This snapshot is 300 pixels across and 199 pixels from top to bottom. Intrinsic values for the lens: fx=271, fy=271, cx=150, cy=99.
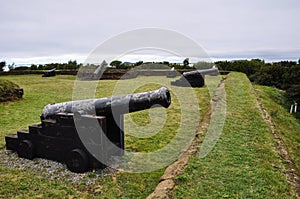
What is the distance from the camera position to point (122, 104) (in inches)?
146

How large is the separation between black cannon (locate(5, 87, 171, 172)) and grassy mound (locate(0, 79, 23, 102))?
604cm

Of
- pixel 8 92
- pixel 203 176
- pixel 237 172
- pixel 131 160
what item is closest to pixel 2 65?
pixel 8 92

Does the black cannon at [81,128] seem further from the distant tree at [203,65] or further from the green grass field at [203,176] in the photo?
the distant tree at [203,65]

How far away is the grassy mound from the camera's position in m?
9.44

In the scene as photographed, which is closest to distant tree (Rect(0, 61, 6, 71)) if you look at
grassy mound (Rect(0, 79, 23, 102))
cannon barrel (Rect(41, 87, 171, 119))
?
grassy mound (Rect(0, 79, 23, 102))

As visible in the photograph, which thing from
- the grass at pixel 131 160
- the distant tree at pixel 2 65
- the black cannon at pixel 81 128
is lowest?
the grass at pixel 131 160

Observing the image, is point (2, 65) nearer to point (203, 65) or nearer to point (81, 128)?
point (203, 65)

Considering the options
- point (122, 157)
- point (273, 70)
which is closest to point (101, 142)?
point (122, 157)

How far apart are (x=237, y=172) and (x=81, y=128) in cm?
208

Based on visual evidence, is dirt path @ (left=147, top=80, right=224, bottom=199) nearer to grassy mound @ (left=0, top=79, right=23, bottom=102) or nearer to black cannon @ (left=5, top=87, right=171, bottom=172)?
black cannon @ (left=5, top=87, right=171, bottom=172)

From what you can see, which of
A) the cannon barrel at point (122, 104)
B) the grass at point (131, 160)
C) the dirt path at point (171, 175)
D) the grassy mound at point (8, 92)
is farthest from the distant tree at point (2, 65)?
the dirt path at point (171, 175)

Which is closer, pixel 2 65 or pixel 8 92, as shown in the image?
pixel 8 92

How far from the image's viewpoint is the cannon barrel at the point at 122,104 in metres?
3.57

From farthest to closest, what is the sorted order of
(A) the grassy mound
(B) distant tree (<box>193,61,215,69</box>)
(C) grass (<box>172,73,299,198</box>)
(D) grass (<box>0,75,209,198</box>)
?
(B) distant tree (<box>193,61,215,69</box>) → (A) the grassy mound → (D) grass (<box>0,75,209,198</box>) → (C) grass (<box>172,73,299,198</box>)
